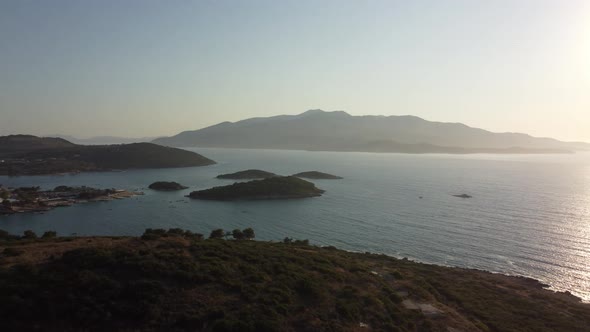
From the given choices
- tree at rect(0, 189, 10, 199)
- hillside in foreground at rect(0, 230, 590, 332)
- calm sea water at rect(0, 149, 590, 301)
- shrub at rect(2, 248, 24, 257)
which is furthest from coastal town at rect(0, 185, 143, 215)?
hillside in foreground at rect(0, 230, 590, 332)

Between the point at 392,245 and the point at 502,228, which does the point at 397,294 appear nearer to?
the point at 392,245

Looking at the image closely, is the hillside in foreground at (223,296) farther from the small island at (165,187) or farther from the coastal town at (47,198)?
the small island at (165,187)

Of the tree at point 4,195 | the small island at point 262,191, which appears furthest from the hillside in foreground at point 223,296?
the tree at point 4,195

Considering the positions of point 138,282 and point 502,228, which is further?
point 502,228

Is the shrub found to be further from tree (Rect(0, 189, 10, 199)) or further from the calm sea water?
tree (Rect(0, 189, 10, 199))

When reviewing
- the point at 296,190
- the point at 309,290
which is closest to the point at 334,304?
the point at 309,290

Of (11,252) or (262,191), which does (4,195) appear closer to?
(262,191)
